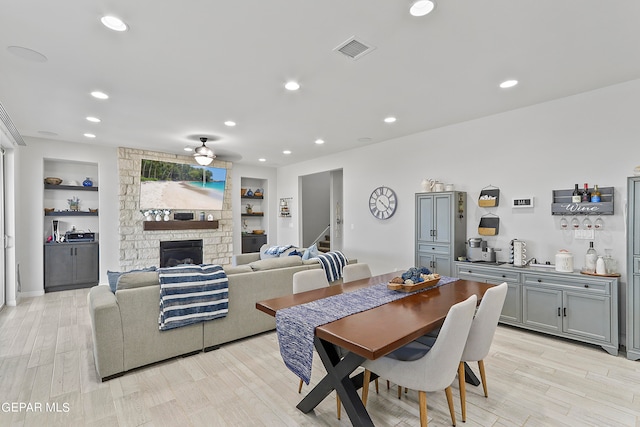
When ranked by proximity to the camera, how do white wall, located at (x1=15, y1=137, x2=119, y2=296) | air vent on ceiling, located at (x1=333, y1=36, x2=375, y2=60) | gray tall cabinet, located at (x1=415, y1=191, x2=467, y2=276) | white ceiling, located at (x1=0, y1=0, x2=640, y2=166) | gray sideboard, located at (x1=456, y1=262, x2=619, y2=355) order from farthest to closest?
1. white wall, located at (x1=15, y1=137, x2=119, y2=296)
2. gray tall cabinet, located at (x1=415, y1=191, x2=467, y2=276)
3. gray sideboard, located at (x1=456, y1=262, x2=619, y2=355)
4. air vent on ceiling, located at (x1=333, y1=36, x2=375, y2=60)
5. white ceiling, located at (x1=0, y1=0, x2=640, y2=166)

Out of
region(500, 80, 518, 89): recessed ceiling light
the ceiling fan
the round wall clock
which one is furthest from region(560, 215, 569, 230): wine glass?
the ceiling fan

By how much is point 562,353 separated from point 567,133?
97.8 inches

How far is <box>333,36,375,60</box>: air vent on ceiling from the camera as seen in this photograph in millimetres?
2457

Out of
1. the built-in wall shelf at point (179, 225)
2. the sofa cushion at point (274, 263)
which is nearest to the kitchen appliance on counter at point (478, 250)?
the sofa cushion at point (274, 263)

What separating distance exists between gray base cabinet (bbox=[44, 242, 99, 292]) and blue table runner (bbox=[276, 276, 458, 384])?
5.76 metres

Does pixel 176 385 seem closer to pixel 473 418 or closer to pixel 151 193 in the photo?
pixel 473 418

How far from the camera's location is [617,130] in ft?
10.8

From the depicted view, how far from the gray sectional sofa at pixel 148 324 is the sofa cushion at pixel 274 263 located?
0.05 meters

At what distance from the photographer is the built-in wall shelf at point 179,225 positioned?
648cm

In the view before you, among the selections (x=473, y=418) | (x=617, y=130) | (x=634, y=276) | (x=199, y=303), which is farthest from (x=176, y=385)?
(x=617, y=130)

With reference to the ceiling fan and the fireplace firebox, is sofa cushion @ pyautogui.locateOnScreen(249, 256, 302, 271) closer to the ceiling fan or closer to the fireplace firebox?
the ceiling fan

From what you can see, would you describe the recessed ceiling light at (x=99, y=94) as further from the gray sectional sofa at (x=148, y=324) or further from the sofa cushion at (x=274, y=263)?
the sofa cushion at (x=274, y=263)

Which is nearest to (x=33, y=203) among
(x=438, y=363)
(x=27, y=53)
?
(x=27, y=53)

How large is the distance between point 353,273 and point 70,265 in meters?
5.73
